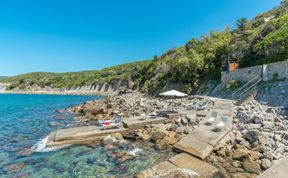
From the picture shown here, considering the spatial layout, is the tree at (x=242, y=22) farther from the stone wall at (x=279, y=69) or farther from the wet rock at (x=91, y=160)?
the wet rock at (x=91, y=160)

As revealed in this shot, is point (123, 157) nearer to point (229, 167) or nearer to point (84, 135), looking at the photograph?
point (84, 135)

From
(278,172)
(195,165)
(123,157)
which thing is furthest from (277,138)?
(123,157)

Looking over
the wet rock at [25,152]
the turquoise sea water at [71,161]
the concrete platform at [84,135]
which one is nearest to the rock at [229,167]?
the turquoise sea water at [71,161]

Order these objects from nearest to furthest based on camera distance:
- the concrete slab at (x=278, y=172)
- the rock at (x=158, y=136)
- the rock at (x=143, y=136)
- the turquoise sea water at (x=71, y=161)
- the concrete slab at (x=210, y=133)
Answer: the concrete slab at (x=278, y=172)
the turquoise sea water at (x=71, y=161)
the concrete slab at (x=210, y=133)
the rock at (x=158, y=136)
the rock at (x=143, y=136)

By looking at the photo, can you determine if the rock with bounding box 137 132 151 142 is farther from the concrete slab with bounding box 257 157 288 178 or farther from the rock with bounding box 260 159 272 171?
the concrete slab with bounding box 257 157 288 178

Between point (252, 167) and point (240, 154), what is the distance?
0.68 meters

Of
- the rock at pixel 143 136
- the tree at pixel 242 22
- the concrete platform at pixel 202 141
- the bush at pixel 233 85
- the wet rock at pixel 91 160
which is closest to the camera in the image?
the concrete platform at pixel 202 141

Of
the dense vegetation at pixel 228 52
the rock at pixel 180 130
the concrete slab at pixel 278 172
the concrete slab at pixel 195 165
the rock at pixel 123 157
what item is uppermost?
the dense vegetation at pixel 228 52

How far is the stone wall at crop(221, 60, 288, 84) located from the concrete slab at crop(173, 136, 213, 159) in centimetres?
1000

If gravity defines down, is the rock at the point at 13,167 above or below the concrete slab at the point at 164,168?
below

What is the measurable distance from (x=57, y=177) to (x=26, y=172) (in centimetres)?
137

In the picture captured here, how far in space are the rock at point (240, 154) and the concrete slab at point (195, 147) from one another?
85cm

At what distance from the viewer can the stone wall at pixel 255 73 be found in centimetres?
1214

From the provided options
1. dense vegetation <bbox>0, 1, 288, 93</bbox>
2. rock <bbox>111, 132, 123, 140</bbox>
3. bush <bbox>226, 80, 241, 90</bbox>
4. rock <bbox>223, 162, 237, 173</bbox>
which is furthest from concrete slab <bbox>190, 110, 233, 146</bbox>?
dense vegetation <bbox>0, 1, 288, 93</bbox>
